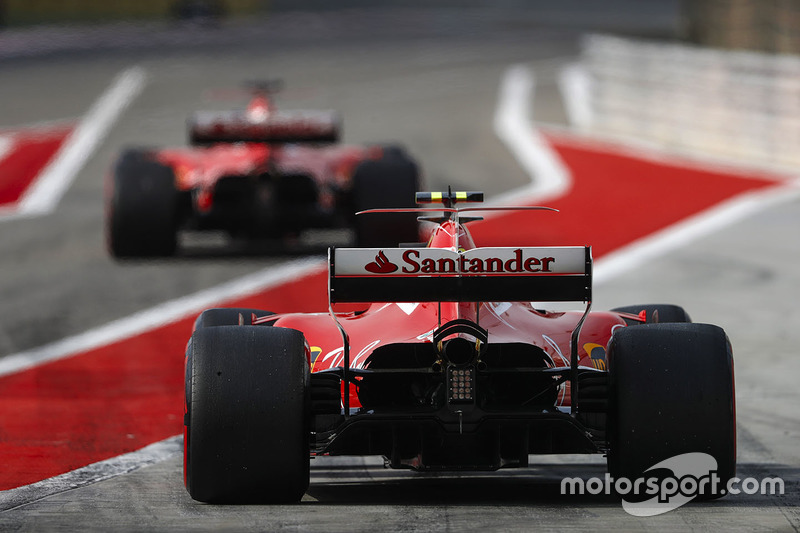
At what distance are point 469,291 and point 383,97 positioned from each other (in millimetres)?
27996

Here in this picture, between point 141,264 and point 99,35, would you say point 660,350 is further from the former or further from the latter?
point 99,35

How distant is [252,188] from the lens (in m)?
17.8

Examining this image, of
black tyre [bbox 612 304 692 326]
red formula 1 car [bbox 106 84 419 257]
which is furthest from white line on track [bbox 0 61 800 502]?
black tyre [bbox 612 304 692 326]

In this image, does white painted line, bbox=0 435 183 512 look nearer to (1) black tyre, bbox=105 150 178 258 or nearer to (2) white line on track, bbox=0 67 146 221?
(1) black tyre, bbox=105 150 178 258

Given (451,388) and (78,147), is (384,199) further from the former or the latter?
(78,147)

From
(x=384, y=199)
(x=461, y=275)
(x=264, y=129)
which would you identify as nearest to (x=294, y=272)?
(x=384, y=199)

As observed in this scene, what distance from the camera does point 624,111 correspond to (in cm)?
2970

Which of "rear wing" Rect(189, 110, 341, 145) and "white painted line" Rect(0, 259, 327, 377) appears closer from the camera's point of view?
"white painted line" Rect(0, 259, 327, 377)

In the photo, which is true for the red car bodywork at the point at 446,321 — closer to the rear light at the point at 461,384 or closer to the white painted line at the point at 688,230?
the rear light at the point at 461,384

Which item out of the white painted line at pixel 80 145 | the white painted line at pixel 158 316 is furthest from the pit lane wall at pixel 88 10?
the white painted line at pixel 158 316

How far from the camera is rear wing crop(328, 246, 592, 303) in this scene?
A: 8219 millimetres

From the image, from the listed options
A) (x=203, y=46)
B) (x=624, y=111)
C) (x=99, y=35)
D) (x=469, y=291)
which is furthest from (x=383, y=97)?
(x=469, y=291)

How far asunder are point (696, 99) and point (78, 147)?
1019 centimetres

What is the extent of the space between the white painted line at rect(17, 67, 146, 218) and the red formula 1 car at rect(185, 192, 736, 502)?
14338 millimetres
